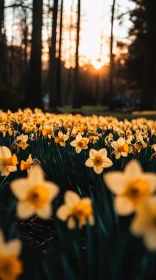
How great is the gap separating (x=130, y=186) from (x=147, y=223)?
0.63ft

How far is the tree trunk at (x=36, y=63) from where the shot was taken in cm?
1216

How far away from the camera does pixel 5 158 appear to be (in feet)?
6.30

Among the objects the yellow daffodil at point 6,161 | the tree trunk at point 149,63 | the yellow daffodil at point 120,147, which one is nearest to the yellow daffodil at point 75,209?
the yellow daffodil at point 6,161

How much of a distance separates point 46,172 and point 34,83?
965cm

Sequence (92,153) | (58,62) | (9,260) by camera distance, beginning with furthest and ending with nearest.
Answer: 1. (58,62)
2. (92,153)
3. (9,260)

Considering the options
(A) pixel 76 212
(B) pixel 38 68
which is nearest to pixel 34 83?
(B) pixel 38 68

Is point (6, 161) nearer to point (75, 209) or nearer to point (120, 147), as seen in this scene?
point (75, 209)

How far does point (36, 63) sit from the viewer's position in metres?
12.6

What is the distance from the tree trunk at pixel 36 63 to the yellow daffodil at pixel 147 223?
11836 millimetres

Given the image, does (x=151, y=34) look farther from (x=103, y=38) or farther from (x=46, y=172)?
(x=46, y=172)

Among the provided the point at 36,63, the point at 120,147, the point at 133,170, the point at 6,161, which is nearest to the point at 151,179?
the point at 133,170

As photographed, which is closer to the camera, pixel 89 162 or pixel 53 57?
pixel 89 162

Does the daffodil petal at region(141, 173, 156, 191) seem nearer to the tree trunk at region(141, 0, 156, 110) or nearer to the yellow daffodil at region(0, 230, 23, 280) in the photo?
the yellow daffodil at region(0, 230, 23, 280)

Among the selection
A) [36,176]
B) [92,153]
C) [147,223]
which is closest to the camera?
[147,223]
